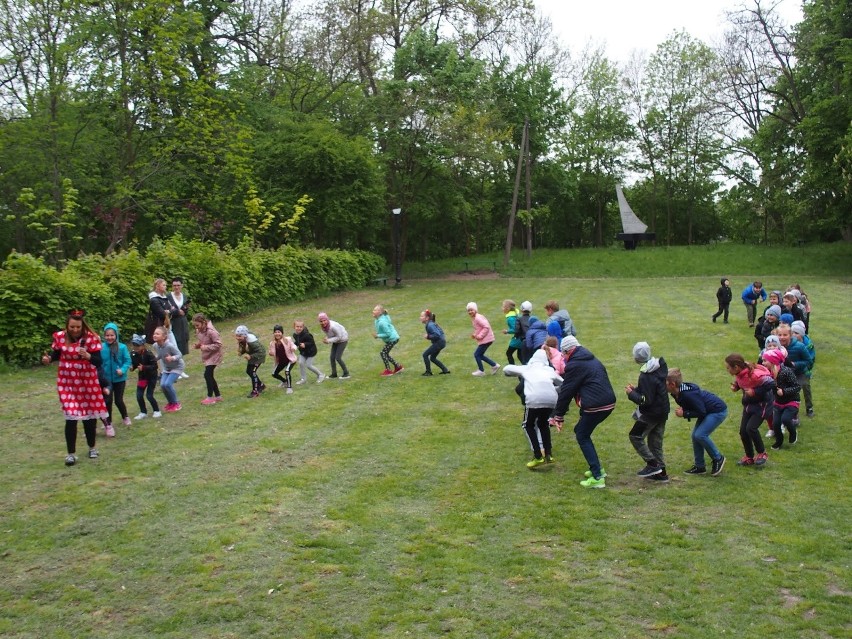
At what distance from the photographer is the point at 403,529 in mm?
7234

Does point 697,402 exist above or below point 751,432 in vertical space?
above

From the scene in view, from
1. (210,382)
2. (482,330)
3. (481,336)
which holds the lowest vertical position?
(210,382)

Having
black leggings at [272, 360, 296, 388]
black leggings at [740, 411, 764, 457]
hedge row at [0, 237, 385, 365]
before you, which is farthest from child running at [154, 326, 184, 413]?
black leggings at [740, 411, 764, 457]

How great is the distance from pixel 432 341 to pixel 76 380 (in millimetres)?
6953

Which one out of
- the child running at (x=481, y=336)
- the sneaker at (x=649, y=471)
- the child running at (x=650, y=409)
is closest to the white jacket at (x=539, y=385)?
the child running at (x=650, y=409)

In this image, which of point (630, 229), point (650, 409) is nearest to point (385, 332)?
point (650, 409)

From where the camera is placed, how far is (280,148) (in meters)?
34.5

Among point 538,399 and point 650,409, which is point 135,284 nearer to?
point 538,399

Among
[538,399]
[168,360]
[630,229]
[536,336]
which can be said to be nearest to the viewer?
[538,399]

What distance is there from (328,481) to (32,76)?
2517cm

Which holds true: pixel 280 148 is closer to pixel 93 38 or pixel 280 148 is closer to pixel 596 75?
pixel 93 38

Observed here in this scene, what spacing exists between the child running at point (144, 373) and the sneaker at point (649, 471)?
284 inches

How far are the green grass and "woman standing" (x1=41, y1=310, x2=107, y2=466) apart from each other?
1.87 ft

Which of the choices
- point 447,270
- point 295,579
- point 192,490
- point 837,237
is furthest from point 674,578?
point 837,237
